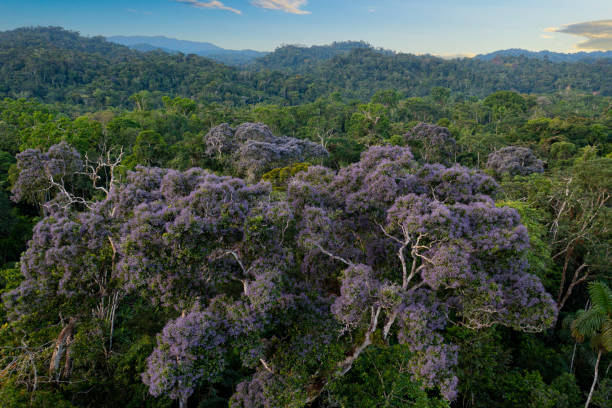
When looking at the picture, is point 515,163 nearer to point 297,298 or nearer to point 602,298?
point 602,298

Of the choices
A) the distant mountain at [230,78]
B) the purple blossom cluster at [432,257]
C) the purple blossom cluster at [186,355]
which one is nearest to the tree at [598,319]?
the purple blossom cluster at [432,257]

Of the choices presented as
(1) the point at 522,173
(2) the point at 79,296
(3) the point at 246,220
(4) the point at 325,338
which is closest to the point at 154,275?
(3) the point at 246,220

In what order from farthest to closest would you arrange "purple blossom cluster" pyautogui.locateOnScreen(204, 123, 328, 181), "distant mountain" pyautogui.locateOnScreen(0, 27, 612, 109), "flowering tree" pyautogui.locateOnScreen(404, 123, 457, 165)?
"distant mountain" pyautogui.locateOnScreen(0, 27, 612, 109) < "flowering tree" pyautogui.locateOnScreen(404, 123, 457, 165) < "purple blossom cluster" pyautogui.locateOnScreen(204, 123, 328, 181)

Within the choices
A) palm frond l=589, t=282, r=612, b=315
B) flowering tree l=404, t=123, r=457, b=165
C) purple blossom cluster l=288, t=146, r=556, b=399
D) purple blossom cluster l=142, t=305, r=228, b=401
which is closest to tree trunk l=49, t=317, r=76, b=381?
purple blossom cluster l=142, t=305, r=228, b=401

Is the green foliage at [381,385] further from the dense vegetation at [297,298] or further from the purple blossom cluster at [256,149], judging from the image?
the purple blossom cluster at [256,149]

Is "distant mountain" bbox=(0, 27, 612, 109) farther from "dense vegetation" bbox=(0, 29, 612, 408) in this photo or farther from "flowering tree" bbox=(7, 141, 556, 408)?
"flowering tree" bbox=(7, 141, 556, 408)
